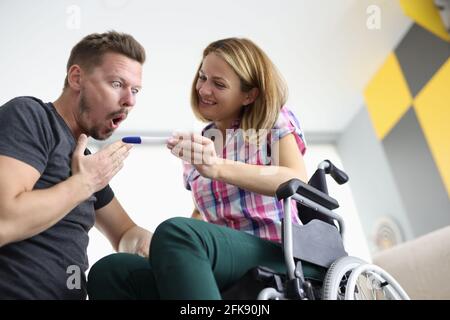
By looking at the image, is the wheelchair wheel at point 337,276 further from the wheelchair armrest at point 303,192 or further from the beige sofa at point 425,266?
the beige sofa at point 425,266

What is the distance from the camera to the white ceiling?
235cm

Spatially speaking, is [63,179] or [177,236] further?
[63,179]

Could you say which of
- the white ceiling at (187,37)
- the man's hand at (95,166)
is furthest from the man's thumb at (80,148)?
the white ceiling at (187,37)

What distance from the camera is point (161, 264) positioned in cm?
74

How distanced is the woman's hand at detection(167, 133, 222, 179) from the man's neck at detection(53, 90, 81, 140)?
0.30 meters

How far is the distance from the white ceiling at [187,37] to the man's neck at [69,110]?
3.89 feet

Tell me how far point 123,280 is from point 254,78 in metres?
0.60

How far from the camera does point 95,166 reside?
952 mm

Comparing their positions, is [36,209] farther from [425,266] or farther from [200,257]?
[425,266]

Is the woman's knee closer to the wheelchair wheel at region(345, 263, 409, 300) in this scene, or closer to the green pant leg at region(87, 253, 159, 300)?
the green pant leg at region(87, 253, 159, 300)

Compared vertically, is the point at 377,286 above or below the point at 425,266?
below

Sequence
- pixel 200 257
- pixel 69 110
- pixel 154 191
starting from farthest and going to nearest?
pixel 154 191
pixel 69 110
pixel 200 257

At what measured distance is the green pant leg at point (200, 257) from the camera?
27.3 inches

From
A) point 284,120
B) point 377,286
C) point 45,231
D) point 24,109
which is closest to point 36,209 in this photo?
point 45,231
